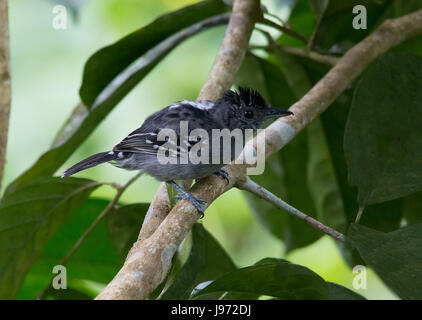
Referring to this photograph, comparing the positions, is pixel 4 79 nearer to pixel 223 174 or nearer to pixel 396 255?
pixel 223 174

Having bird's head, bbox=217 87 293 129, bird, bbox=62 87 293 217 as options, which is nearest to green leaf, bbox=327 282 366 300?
bird, bbox=62 87 293 217

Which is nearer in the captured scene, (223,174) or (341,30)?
(223,174)

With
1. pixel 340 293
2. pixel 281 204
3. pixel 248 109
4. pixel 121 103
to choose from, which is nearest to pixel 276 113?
pixel 248 109

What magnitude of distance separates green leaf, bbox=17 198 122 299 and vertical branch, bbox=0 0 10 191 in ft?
2.01

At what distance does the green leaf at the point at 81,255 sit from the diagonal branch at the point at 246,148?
2.46 ft

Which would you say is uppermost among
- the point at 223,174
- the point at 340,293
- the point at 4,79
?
the point at 4,79

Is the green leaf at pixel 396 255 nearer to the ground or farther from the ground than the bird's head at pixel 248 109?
nearer to the ground

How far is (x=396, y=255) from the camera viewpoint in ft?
5.41

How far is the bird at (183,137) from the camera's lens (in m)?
2.49

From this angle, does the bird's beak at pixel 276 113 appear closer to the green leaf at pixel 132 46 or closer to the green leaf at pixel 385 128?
the green leaf at pixel 385 128

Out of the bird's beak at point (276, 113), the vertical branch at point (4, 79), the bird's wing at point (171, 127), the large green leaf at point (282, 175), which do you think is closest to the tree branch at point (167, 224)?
the bird's wing at point (171, 127)

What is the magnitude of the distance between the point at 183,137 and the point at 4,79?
0.76m
